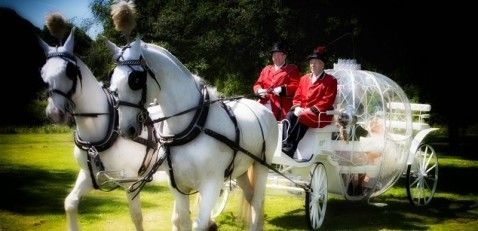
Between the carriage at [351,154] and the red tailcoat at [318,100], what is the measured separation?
125mm

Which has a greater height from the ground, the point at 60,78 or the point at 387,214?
the point at 60,78

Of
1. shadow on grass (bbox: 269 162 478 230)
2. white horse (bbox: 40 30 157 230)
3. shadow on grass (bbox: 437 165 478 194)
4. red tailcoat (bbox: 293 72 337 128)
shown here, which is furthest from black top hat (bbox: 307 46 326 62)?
shadow on grass (bbox: 437 165 478 194)

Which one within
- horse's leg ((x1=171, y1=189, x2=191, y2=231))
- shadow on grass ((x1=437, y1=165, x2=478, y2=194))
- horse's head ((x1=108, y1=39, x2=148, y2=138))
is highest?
horse's head ((x1=108, y1=39, x2=148, y2=138))

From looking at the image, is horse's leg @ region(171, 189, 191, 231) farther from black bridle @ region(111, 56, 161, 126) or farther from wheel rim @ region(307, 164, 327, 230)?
wheel rim @ region(307, 164, 327, 230)

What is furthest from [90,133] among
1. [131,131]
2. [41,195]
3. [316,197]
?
[41,195]

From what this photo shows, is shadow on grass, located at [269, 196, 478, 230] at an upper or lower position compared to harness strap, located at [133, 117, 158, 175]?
lower

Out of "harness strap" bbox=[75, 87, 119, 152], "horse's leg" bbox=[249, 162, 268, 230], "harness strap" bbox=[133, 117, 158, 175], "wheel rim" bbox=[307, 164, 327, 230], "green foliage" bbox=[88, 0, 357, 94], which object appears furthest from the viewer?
"green foliage" bbox=[88, 0, 357, 94]

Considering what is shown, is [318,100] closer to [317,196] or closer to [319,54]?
[319,54]

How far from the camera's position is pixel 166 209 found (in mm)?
7367

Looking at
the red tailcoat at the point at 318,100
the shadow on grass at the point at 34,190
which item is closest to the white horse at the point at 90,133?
the shadow on grass at the point at 34,190

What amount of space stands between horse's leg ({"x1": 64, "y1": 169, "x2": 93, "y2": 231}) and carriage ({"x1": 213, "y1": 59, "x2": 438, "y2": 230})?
2.21 metres

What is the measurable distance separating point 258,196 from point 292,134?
3.74 feet

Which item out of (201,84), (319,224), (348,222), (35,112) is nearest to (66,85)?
(35,112)

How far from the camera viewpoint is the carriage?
19.4 feet
